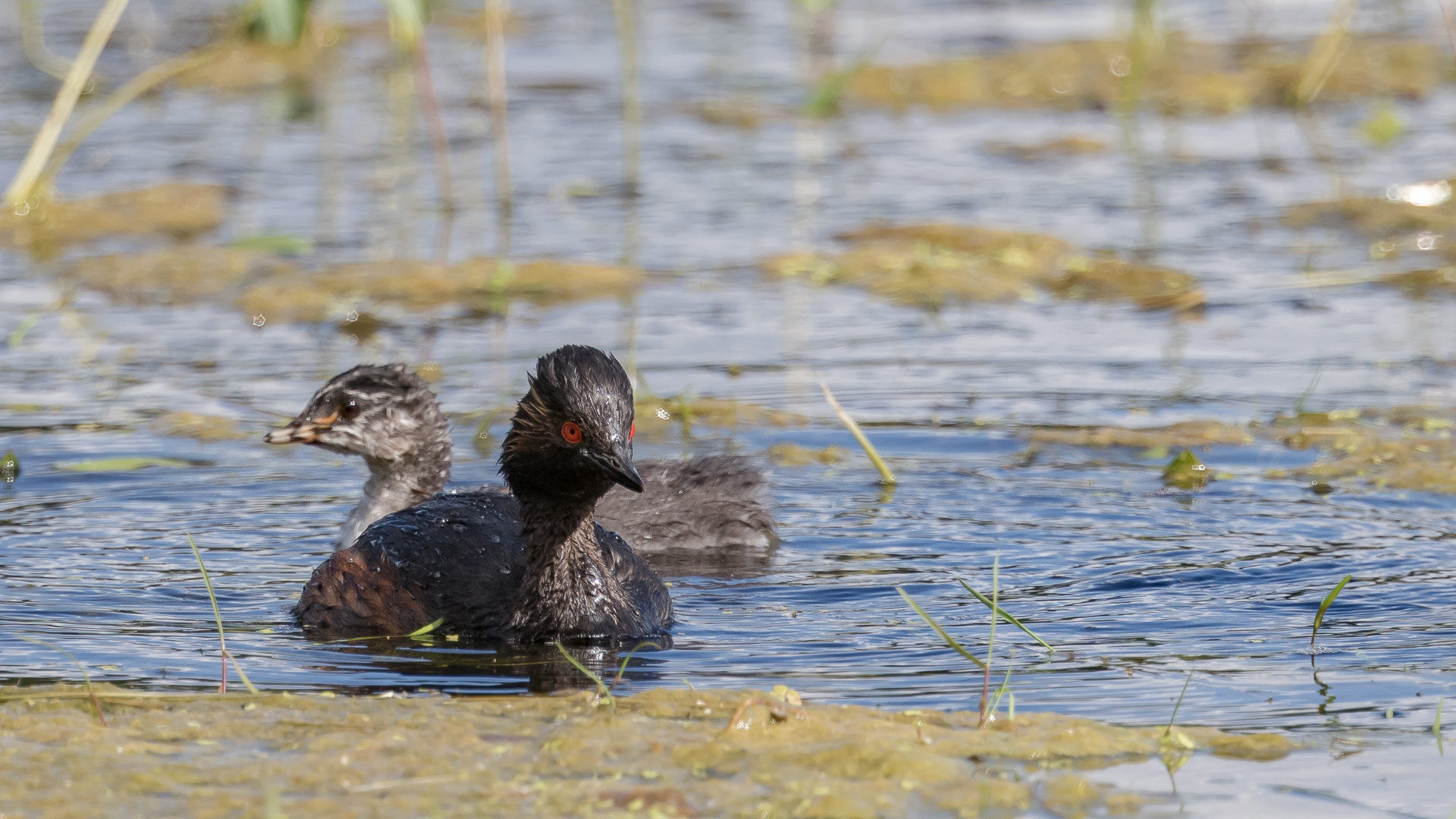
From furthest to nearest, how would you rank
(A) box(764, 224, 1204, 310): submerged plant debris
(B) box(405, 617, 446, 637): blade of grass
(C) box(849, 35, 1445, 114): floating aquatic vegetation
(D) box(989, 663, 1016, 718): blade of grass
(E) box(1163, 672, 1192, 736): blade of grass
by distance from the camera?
(C) box(849, 35, 1445, 114): floating aquatic vegetation → (A) box(764, 224, 1204, 310): submerged plant debris → (B) box(405, 617, 446, 637): blade of grass → (D) box(989, 663, 1016, 718): blade of grass → (E) box(1163, 672, 1192, 736): blade of grass

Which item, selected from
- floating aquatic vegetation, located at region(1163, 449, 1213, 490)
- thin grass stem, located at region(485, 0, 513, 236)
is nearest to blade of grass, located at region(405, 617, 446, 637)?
floating aquatic vegetation, located at region(1163, 449, 1213, 490)

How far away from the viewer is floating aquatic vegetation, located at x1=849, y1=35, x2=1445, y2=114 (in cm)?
1659

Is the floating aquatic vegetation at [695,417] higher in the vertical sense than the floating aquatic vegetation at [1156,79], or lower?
lower

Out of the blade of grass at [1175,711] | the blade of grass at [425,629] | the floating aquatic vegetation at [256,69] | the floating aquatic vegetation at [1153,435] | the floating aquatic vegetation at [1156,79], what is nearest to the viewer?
the blade of grass at [1175,711]

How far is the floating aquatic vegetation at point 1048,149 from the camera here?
14797 millimetres

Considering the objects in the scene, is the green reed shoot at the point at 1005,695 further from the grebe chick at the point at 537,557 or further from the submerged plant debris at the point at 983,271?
the submerged plant debris at the point at 983,271

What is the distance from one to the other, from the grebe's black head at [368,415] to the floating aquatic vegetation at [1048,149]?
795cm

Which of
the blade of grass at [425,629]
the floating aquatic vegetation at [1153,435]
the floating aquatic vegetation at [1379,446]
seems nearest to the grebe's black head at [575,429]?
the blade of grass at [425,629]

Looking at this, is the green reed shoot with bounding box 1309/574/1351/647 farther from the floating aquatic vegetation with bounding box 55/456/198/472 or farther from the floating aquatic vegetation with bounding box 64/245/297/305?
the floating aquatic vegetation with bounding box 64/245/297/305

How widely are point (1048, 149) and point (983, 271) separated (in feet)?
12.4

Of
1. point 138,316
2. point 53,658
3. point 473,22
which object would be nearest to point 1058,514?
point 53,658

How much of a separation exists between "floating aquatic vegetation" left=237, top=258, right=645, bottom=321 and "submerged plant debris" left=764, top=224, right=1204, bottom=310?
999 mm

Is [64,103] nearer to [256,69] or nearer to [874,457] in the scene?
[874,457]

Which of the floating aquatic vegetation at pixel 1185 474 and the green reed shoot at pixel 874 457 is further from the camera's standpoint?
the floating aquatic vegetation at pixel 1185 474
